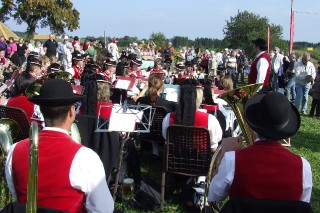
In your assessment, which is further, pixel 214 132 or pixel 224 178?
pixel 214 132

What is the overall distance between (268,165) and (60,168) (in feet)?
3.75

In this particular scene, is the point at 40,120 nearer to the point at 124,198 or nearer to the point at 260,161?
the point at 124,198

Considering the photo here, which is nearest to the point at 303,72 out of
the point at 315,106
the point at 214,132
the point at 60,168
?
the point at 315,106

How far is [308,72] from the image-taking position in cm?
1145

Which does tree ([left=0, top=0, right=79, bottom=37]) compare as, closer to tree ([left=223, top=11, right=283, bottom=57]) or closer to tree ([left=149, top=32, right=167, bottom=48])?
tree ([left=149, top=32, right=167, bottom=48])

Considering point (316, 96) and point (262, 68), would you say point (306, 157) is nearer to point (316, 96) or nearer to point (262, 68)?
point (262, 68)

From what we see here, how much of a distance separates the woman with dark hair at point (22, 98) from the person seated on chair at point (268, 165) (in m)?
3.21

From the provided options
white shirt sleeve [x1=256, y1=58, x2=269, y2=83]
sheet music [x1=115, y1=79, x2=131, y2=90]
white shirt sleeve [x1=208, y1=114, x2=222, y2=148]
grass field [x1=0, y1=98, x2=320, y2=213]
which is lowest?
grass field [x1=0, y1=98, x2=320, y2=213]

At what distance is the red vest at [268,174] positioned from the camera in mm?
2322

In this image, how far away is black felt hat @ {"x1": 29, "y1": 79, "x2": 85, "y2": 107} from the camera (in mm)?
2375

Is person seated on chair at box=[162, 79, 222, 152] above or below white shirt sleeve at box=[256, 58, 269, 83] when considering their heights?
below

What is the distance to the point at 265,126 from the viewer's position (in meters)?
2.44

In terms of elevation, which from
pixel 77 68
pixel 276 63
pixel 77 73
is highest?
pixel 276 63

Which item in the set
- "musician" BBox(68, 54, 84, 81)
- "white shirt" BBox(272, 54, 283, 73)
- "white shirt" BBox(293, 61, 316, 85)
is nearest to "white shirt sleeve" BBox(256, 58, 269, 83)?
"musician" BBox(68, 54, 84, 81)
